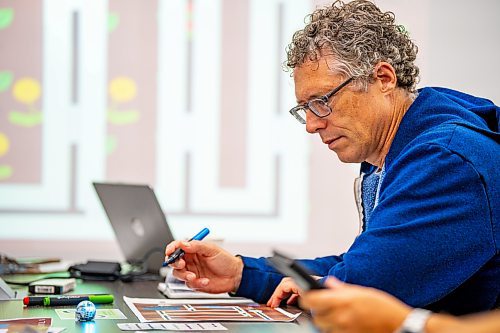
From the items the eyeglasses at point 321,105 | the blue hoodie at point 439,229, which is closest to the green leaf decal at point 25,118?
the eyeglasses at point 321,105

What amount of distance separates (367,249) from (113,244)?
2.25 meters

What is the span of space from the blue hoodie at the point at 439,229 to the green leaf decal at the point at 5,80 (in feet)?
7.62

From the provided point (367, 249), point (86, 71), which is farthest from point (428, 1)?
point (367, 249)

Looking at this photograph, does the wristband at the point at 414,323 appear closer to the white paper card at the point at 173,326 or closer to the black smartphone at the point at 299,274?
the black smartphone at the point at 299,274

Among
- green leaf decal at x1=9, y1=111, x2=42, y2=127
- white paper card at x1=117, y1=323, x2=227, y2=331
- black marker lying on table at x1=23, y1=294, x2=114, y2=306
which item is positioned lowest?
black marker lying on table at x1=23, y1=294, x2=114, y2=306

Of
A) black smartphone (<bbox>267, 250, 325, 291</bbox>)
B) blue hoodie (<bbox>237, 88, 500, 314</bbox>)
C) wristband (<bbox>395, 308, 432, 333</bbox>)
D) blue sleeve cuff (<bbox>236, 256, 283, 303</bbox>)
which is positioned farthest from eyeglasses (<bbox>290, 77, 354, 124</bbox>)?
wristband (<bbox>395, 308, 432, 333</bbox>)

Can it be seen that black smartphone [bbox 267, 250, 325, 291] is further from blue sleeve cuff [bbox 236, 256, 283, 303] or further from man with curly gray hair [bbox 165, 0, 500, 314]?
blue sleeve cuff [bbox 236, 256, 283, 303]

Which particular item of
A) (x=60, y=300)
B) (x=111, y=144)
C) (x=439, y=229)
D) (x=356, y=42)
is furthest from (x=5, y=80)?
(x=439, y=229)

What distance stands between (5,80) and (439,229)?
252cm

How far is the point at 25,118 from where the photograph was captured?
3520 mm

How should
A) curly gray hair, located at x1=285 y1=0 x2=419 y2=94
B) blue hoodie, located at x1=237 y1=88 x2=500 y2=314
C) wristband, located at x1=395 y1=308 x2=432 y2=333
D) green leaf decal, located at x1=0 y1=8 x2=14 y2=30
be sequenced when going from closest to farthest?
wristband, located at x1=395 y1=308 x2=432 y2=333, blue hoodie, located at x1=237 y1=88 x2=500 y2=314, curly gray hair, located at x1=285 y1=0 x2=419 y2=94, green leaf decal, located at x1=0 y1=8 x2=14 y2=30

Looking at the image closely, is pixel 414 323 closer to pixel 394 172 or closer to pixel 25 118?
pixel 394 172

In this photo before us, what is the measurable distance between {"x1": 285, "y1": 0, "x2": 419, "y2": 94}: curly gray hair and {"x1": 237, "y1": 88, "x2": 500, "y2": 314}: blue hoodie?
0.73ft

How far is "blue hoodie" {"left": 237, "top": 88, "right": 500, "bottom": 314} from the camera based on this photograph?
4.81 feet
